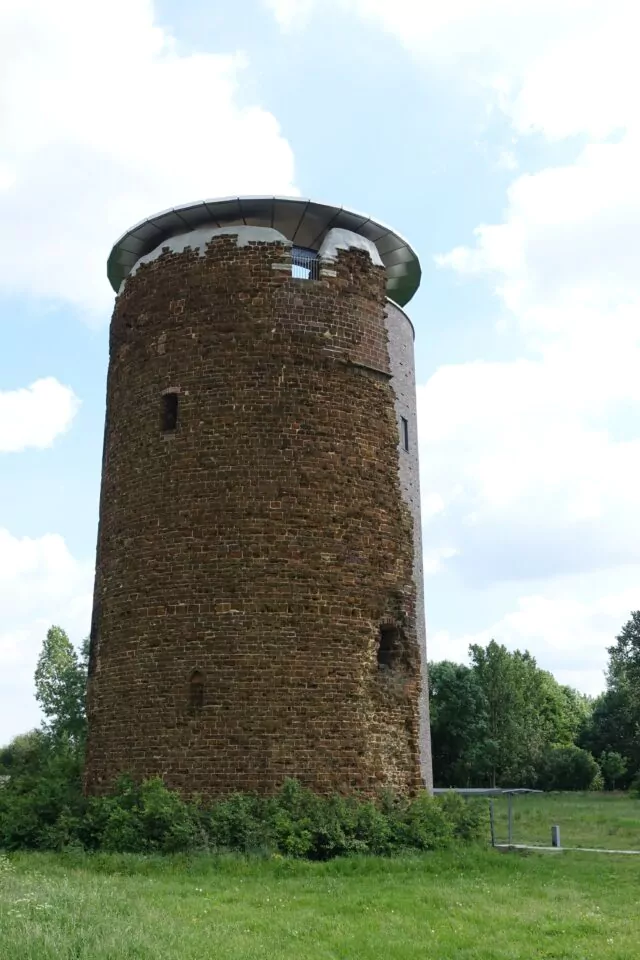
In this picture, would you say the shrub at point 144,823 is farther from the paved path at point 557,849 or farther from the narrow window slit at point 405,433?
the narrow window slit at point 405,433

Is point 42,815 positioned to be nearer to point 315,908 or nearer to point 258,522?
point 258,522

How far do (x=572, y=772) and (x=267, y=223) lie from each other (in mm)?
37894

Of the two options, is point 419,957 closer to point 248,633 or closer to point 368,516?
point 248,633

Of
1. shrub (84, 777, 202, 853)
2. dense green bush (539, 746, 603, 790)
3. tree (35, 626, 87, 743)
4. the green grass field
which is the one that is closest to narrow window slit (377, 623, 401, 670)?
the green grass field

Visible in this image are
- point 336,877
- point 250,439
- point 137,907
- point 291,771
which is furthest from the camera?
point 250,439

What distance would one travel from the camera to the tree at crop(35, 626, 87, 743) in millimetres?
34875

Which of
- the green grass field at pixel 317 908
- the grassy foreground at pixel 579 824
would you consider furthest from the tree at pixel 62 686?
the green grass field at pixel 317 908

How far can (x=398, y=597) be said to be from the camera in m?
15.0

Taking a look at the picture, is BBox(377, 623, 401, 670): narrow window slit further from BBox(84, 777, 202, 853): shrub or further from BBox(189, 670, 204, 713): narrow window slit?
BBox(84, 777, 202, 853): shrub

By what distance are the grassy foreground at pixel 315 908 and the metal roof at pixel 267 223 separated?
393 inches

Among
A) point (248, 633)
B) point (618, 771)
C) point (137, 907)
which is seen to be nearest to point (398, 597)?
point (248, 633)

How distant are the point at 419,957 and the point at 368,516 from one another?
7811mm

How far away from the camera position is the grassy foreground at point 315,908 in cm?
739

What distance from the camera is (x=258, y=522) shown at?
14070mm
